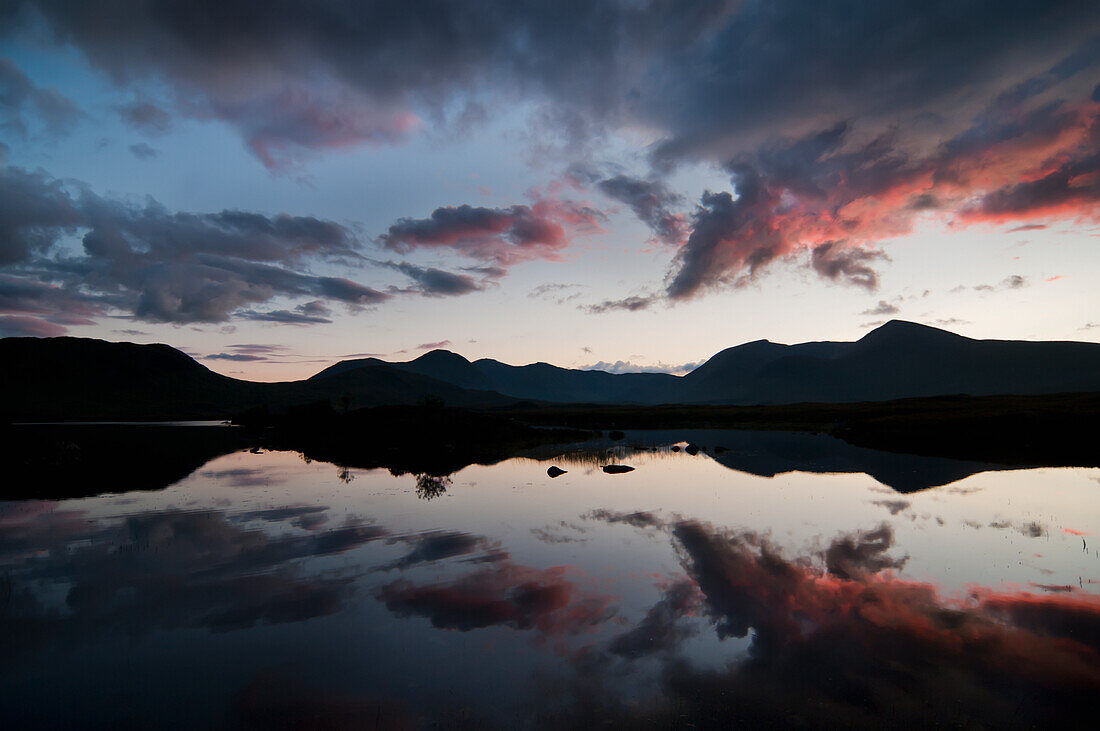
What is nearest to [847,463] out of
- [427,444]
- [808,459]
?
[808,459]

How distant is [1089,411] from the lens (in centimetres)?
7288

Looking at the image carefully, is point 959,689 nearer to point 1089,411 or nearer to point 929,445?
point 929,445

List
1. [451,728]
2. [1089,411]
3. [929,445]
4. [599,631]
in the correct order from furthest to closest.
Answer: [1089,411] → [929,445] → [599,631] → [451,728]

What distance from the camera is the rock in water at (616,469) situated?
46.0 metres

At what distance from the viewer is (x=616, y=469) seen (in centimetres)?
4675

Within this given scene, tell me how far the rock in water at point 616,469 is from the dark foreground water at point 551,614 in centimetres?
1454

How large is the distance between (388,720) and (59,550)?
2274 cm

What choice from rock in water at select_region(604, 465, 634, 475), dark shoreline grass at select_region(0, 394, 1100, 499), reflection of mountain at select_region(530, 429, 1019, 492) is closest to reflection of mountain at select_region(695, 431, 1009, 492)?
reflection of mountain at select_region(530, 429, 1019, 492)

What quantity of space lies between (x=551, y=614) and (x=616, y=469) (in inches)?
1264

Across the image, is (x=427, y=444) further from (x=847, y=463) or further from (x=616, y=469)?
(x=847, y=463)

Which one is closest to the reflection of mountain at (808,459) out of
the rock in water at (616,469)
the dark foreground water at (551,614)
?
the rock in water at (616,469)

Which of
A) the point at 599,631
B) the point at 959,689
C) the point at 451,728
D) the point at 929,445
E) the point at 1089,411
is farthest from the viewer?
the point at 1089,411

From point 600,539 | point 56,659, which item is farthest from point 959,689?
point 56,659

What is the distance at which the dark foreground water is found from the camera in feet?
34.8
